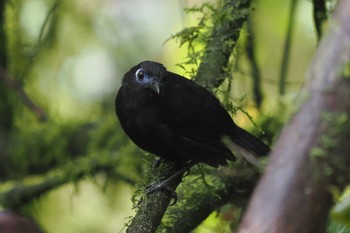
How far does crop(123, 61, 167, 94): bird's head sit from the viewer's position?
3.28m

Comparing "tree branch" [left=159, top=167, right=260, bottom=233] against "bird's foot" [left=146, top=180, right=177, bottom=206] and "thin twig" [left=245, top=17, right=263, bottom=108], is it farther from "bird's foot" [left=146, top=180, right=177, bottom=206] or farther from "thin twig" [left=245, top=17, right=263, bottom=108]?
"thin twig" [left=245, top=17, right=263, bottom=108]

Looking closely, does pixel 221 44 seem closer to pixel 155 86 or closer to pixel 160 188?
pixel 155 86

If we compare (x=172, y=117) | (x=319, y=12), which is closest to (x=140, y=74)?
(x=172, y=117)

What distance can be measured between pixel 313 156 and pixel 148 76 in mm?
2153

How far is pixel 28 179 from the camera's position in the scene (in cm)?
585

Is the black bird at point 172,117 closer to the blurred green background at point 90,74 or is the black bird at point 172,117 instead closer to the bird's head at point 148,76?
the bird's head at point 148,76

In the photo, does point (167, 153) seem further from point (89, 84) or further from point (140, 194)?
point (89, 84)

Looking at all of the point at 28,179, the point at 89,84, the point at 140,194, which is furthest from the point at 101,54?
the point at 140,194

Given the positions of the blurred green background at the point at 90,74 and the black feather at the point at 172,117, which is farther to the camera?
the blurred green background at the point at 90,74

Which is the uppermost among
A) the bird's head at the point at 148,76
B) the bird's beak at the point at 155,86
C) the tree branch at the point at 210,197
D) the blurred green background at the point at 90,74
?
the blurred green background at the point at 90,74

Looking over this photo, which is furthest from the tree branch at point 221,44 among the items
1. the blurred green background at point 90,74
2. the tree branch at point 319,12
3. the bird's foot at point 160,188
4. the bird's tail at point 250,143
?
the blurred green background at point 90,74

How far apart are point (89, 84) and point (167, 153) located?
3.49 metres

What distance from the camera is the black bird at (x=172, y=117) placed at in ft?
10.4

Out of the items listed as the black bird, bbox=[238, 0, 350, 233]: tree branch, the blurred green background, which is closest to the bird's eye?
the black bird
